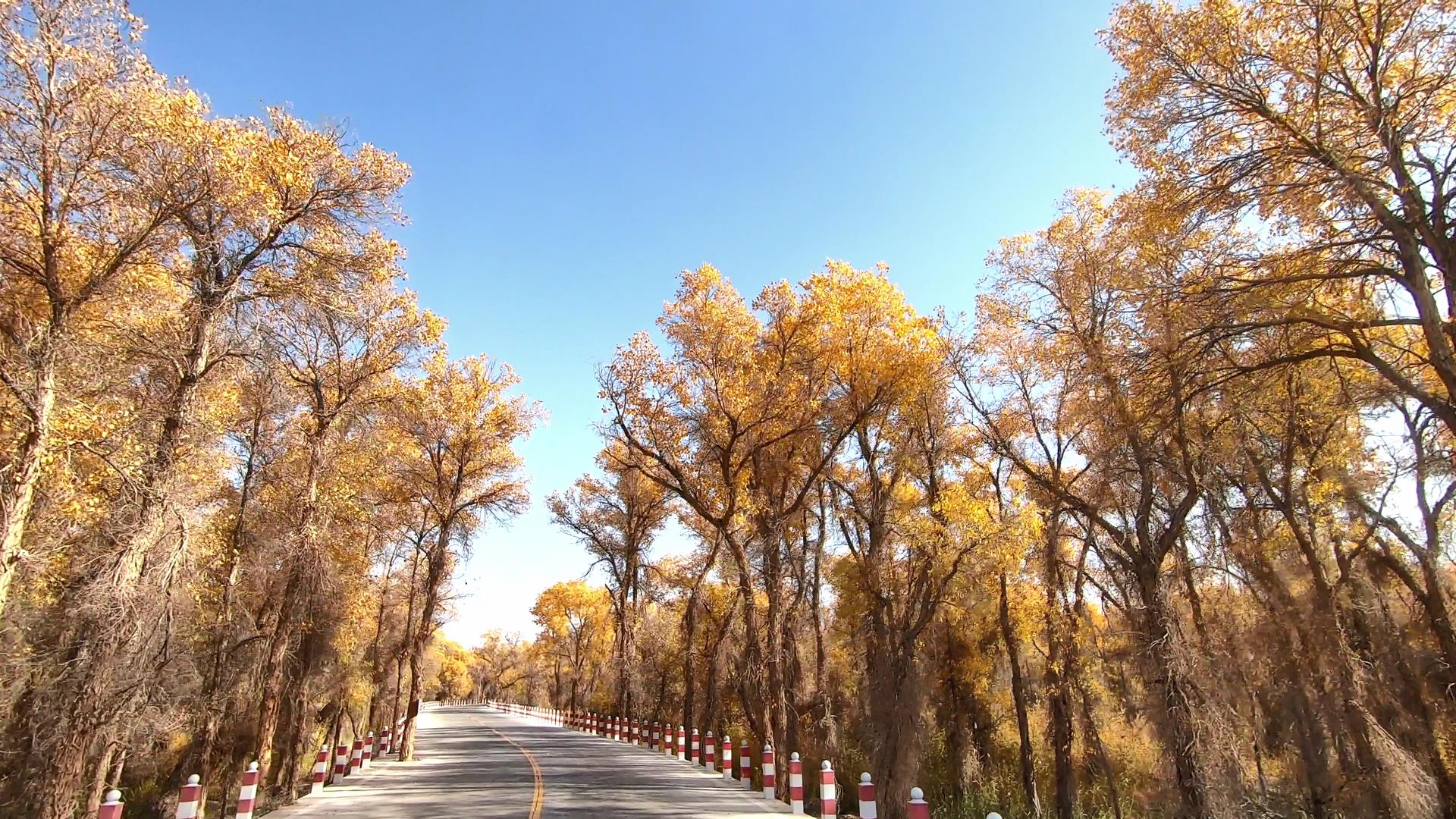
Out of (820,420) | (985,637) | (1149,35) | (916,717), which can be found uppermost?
(1149,35)

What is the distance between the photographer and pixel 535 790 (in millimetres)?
13102

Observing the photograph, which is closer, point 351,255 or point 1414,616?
point 351,255

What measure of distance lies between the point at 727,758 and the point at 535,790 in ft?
16.7

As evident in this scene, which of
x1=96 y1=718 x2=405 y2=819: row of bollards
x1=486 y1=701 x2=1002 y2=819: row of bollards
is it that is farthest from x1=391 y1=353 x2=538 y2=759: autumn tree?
x1=486 y1=701 x2=1002 y2=819: row of bollards

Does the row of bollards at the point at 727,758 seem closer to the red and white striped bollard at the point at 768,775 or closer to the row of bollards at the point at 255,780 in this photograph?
the red and white striped bollard at the point at 768,775

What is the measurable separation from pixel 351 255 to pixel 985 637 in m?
22.4

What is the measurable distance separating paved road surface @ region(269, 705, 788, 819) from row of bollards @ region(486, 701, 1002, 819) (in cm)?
49

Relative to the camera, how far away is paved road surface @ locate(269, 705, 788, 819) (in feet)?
35.8

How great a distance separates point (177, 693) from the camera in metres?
17.2

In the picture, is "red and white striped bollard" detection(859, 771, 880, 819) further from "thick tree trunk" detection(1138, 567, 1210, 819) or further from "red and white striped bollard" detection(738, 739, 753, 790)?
"red and white striped bollard" detection(738, 739, 753, 790)

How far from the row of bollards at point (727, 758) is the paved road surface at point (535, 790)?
0.49 metres

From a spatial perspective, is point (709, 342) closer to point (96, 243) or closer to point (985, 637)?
point (96, 243)

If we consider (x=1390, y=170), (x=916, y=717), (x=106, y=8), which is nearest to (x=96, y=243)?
(x=106, y=8)

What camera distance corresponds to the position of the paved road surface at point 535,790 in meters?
10.9
